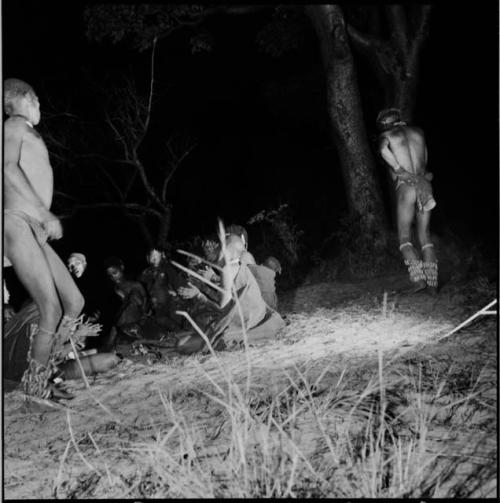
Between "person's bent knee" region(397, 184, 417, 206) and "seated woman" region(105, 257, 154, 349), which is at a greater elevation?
"person's bent knee" region(397, 184, 417, 206)

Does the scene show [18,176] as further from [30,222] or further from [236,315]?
[236,315]

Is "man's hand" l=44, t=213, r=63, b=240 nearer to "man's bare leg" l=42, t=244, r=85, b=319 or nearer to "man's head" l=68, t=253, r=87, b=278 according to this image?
"man's bare leg" l=42, t=244, r=85, b=319

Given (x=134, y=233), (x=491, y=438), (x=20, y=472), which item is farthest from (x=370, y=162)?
(x=134, y=233)

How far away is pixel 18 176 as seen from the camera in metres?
4.39

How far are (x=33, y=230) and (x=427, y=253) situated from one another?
4.32 metres

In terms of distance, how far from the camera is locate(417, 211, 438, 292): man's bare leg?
6945 millimetres

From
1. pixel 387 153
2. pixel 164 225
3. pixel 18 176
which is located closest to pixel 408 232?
pixel 387 153

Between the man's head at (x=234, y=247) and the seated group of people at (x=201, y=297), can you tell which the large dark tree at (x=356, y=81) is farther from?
the man's head at (x=234, y=247)

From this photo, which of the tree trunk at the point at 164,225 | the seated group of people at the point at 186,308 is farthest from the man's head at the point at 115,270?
the tree trunk at the point at 164,225

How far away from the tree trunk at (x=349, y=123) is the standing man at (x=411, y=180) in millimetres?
2360

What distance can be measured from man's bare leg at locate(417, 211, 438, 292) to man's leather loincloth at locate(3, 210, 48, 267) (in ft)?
13.7

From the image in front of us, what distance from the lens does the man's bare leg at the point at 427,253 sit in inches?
273

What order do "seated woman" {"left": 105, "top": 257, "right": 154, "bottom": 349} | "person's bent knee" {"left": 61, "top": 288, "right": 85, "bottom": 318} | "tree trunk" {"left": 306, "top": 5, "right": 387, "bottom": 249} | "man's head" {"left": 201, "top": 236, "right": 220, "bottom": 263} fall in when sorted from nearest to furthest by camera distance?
"person's bent knee" {"left": 61, "top": 288, "right": 85, "bottom": 318} < "man's head" {"left": 201, "top": 236, "right": 220, "bottom": 263} < "seated woman" {"left": 105, "top": 257, "right": 154, "bottom": 349} < "tree trunk" {"left": 306, "top": 5, "right": 387, "bottom": 249}

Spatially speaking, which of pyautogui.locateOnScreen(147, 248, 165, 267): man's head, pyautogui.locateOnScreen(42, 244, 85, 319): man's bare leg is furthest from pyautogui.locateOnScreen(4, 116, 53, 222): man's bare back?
pyautogui.locateOnScreen(147, 248, 165, 267): man's head
